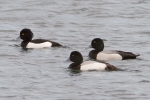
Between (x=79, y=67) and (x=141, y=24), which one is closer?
(x=79, y=67)

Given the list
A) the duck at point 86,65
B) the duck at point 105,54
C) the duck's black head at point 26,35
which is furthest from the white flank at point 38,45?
the duck at point 86,65

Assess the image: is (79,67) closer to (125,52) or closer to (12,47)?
(125,52)

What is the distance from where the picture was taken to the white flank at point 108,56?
20.6 metres

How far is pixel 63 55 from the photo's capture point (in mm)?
21172

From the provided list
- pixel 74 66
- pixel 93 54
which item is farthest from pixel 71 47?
pixel 74 66

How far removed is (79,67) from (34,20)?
407 inches

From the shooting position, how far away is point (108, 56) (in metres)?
20.8

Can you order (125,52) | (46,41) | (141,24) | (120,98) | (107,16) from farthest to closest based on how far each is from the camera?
(107,16) < (141,24) < (46,41) < (125,52) < (120,98)

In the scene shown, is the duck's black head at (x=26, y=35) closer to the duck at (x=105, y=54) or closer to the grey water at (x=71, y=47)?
the grey water at (x=71, y=47)

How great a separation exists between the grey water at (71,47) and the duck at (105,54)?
24 cm

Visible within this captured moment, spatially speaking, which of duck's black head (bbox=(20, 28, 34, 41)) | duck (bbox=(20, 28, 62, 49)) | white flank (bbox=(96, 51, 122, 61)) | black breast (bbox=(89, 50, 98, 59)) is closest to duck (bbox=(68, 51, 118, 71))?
white flank (bbox=(96, 51, 122, 61))

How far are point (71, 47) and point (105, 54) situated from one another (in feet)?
6.56

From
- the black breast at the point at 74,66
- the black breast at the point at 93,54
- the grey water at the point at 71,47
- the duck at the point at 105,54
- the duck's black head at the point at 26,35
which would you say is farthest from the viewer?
the duck's black head at the point at 26,35

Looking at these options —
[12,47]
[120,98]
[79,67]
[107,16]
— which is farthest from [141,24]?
[120,98]
